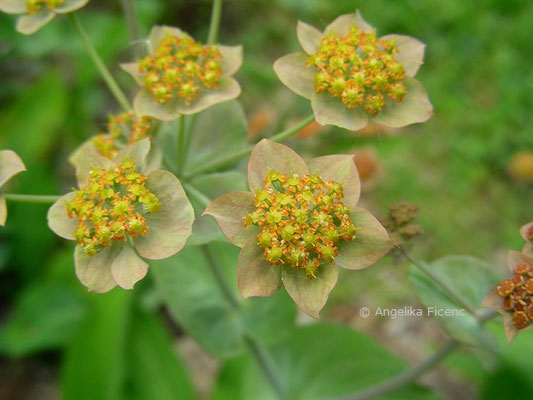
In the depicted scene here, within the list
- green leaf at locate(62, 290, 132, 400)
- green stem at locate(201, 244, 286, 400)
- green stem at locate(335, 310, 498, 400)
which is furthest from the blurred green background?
green stem at locate(335, 310, 498, 400)

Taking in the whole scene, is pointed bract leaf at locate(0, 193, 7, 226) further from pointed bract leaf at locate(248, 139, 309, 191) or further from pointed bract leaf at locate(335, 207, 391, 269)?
pointed bract leaf at locate(335, 207, 391, 269)

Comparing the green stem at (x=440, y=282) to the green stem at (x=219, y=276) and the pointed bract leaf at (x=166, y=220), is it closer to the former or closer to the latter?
the pointed bract leaf at (x=166, y=220)

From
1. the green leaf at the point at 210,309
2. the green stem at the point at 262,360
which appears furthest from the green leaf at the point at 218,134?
the green stem at the point at 262,360

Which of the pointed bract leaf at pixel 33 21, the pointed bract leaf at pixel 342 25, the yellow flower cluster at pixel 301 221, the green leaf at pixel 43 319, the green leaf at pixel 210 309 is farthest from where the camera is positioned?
the green leaf at pixel 43 319

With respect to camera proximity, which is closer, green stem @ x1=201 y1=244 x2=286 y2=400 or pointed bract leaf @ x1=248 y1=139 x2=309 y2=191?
pointed bract leaf @ x1=248 y1=139 x2=309 y2=191

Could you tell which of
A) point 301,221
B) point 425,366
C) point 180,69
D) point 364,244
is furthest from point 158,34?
point 425,366

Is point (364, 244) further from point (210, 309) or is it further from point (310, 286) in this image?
point (210, 309)
